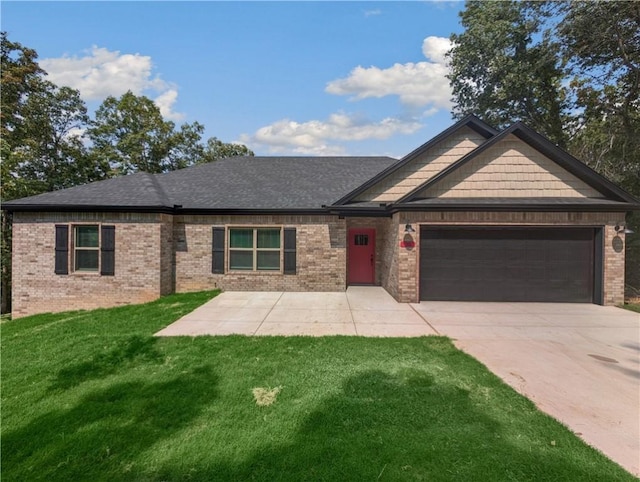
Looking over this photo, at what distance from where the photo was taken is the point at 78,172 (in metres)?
21.0

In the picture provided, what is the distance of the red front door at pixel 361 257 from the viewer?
11812 millimetres

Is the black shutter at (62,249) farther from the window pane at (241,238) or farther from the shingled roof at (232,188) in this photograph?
the window pane at (241,238)

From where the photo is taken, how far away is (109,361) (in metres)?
4.89

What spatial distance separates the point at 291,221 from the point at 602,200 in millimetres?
9938

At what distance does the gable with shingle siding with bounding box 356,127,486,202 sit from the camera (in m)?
10.1

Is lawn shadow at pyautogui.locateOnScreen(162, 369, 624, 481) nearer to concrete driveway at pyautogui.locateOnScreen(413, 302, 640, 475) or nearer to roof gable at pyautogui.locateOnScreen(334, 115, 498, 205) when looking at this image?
concrete driveway at pyautogui.locateOnScreen(413, 302, 640, 475)

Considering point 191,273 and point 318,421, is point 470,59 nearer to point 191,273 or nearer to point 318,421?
point 191,273

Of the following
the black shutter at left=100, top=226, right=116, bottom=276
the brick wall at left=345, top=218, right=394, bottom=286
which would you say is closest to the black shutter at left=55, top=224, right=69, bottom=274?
the black shutter at left=100, top=226, right=116, bottom=276

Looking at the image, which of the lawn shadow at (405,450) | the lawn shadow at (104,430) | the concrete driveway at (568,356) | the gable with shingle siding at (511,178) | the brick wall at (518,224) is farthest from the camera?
the gable with shingle siding at (511,178)

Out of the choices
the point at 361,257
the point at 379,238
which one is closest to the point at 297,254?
the point at 361,257

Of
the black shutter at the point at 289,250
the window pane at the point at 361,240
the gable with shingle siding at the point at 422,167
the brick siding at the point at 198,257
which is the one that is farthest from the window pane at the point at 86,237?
the window pane at the point at 361,240

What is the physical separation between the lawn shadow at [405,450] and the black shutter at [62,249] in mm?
10191

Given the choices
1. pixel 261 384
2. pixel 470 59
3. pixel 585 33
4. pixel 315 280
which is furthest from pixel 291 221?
pixel 470 59

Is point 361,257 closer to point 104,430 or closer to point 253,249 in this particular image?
point 253,249
